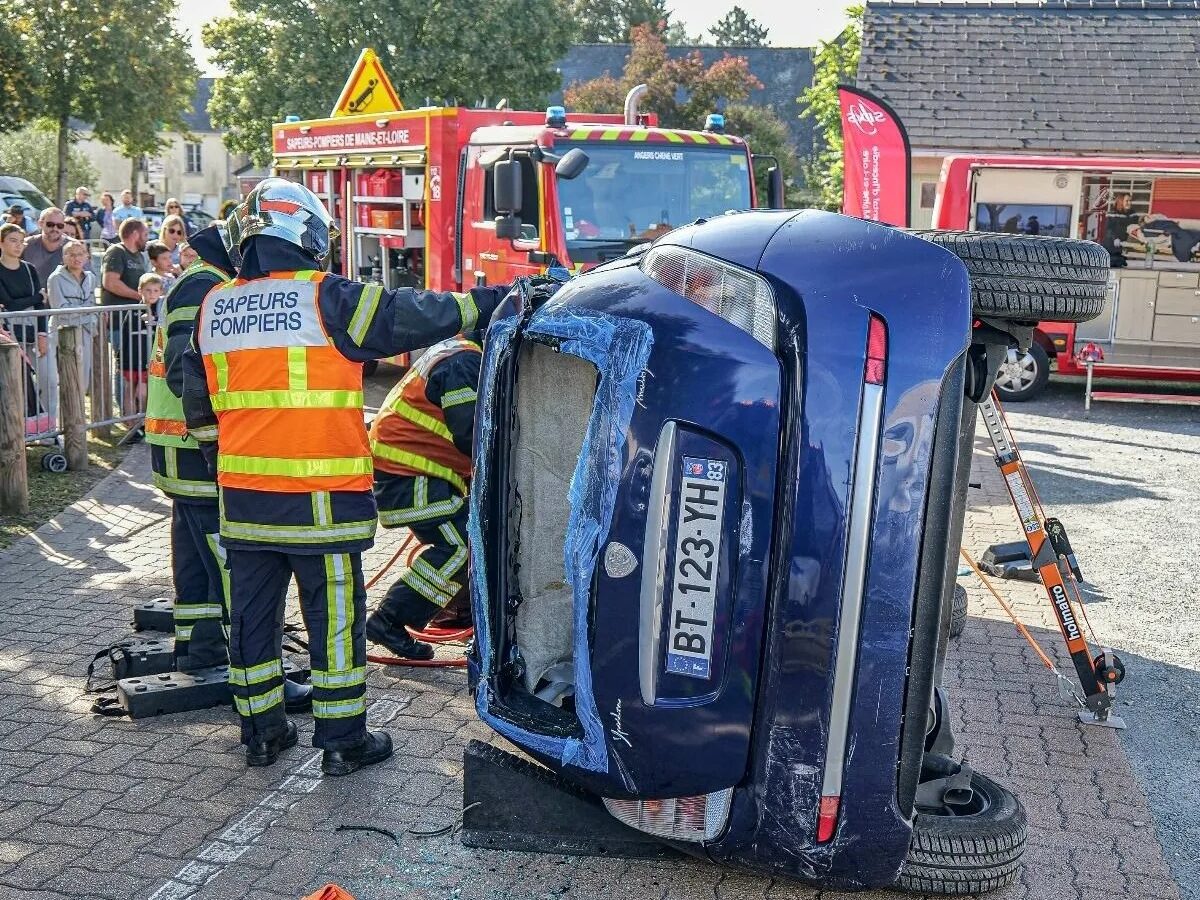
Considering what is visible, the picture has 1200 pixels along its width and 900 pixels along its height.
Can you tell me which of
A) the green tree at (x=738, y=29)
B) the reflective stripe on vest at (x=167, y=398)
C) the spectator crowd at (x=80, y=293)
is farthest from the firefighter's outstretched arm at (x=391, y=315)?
→ the green tree at (x=738, y=29)

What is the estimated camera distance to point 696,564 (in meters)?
3.41

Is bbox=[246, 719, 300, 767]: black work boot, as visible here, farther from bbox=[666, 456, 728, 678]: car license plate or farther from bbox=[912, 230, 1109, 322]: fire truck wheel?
bbox=[912, 230, 1109, 322]: fire truck wheel

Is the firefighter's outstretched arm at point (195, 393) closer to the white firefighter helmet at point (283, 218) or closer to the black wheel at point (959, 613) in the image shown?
the white firefighter helmet at point (283, 218)

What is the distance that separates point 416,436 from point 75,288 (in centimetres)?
677

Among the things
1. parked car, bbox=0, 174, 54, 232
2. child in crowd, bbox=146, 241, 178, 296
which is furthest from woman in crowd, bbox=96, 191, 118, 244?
child in crowd, bbox=146, 241, 178, 296

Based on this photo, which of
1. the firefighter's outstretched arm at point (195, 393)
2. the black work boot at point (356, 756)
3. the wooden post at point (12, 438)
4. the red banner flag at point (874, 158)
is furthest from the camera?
the red banner flag at point (874, 158)

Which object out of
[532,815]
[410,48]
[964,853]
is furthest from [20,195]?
[964,853]

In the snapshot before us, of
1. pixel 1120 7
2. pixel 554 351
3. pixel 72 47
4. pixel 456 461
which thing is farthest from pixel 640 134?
pixel 72 47

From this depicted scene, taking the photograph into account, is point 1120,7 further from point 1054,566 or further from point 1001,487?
point 1054,566

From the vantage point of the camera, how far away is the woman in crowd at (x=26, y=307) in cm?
981

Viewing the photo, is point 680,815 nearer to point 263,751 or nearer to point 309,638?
point 309,638

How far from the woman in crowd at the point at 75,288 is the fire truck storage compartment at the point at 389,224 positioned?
2852 millimetres

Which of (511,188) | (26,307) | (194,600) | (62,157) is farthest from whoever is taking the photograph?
(62,157)

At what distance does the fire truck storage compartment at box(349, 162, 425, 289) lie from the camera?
12320 millimetres
